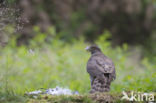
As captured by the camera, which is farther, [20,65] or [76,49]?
[76,49]

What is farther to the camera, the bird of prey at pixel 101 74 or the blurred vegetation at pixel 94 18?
the blurred vegetation at pixel 94 18

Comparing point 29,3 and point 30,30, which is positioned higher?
point 29,3

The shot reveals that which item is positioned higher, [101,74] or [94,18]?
[94,18]

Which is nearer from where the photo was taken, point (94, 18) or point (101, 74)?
point (101, 74)

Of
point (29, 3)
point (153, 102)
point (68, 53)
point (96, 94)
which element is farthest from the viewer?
point (29, 3)

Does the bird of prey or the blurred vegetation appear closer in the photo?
the bird of prey

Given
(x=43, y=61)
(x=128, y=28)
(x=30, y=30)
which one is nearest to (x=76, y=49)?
(x=43, y=61)

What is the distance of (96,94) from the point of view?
15.0ft

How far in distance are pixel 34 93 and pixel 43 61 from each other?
5.50 metres

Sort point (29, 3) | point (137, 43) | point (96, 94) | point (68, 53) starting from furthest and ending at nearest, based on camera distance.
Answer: point (137, 43)
point (29, 3)
point (68, 53)
point (96, 94)

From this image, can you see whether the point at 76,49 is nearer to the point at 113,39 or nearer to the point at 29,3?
the point at 29,3

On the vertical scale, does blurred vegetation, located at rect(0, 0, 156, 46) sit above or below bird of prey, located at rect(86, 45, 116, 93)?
above

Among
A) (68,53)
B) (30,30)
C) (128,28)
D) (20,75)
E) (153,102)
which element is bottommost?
(153,102)

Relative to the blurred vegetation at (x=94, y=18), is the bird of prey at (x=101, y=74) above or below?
below
